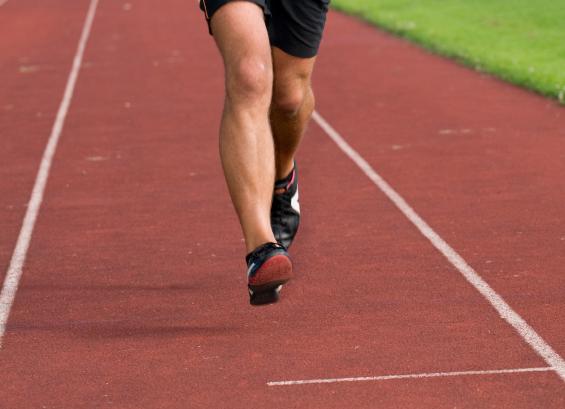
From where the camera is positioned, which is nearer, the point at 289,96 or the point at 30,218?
the point at 289,96

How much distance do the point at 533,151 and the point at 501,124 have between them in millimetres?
1742

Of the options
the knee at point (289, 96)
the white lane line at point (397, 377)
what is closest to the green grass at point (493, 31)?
the knee at point (289, 96)

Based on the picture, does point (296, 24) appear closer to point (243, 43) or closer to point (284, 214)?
point (243, 43)

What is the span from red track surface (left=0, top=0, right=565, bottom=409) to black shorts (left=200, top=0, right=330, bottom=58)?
3.47 ft

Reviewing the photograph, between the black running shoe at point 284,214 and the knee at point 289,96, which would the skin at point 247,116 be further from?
the black running shoe at point 284,214

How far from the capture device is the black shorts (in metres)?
5.87

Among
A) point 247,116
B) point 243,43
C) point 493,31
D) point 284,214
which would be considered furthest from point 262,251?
point 493,31

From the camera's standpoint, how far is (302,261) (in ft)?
23.1

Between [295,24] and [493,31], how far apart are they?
16.1m

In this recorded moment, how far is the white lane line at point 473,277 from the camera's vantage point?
5199mm

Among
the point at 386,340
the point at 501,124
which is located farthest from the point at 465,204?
the point at 501,124

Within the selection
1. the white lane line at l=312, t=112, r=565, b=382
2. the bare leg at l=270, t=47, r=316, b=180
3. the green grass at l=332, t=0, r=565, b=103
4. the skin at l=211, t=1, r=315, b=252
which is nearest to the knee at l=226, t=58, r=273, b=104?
the skin at l=211, t=1, r=315, b=252

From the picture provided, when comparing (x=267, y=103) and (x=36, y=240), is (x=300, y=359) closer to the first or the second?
(x=267, y=103)

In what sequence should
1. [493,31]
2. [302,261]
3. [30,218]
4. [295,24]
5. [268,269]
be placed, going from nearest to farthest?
[268,269]
[295,24]
[302,261]
[30,218]
[493,31]
